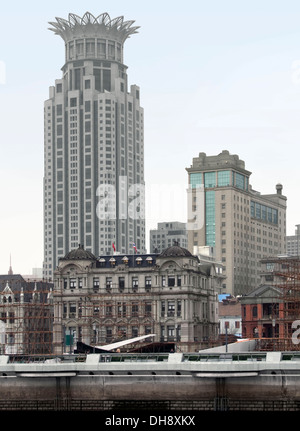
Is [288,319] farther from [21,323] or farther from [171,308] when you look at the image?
[21,323]

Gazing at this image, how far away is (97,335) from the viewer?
159 m

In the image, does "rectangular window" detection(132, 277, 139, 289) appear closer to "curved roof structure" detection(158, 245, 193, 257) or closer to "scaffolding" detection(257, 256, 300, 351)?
"curved roof structure" detection(158, 245, 193, 257)

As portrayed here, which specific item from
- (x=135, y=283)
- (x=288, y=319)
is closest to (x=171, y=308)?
(x=135, y=283)

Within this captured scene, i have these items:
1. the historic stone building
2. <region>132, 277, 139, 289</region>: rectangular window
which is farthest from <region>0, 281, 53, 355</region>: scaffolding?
<region>132, 277, 139, 289</region>: rectangular window

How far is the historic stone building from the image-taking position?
6186 inches

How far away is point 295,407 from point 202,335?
279ft

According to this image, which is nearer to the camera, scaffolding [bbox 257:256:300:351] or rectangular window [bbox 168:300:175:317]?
scaffolding [bbox 257:256:300:351]

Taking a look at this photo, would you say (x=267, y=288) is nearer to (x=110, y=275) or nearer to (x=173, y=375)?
(x=110, y=275)

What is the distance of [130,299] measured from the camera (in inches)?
6260

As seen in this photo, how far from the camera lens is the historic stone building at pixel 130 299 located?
6186 inches

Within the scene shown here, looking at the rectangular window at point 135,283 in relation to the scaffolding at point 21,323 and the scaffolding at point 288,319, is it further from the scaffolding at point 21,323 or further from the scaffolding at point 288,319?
the scaffolding at point 288,319

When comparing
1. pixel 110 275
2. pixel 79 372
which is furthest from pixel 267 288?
pixel 79 372

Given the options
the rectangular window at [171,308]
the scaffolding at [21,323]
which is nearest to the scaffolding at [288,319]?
the rectangular window at [171,308]

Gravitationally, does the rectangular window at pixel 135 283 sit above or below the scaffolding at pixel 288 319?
above
